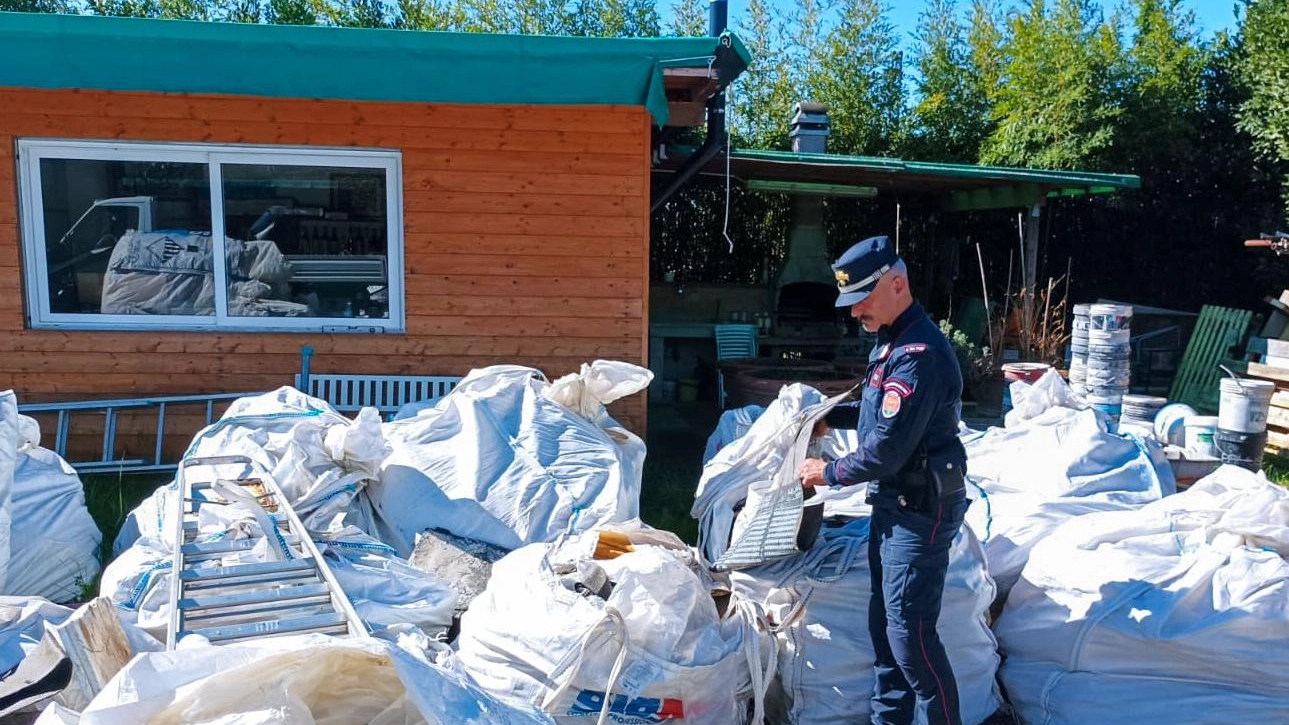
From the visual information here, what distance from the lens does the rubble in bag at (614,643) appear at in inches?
109

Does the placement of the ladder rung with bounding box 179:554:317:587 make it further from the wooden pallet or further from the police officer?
the wooden pallet

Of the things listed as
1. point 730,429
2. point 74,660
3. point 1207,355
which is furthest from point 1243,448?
point 74,660

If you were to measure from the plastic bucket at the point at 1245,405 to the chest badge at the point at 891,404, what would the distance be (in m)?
3.01

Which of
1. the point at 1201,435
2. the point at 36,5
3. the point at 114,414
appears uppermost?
the point at 36,5

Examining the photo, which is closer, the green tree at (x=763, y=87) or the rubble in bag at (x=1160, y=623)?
the rubble in bag at (x=1160, y=623)

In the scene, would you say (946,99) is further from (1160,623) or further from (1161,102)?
(1160,623)

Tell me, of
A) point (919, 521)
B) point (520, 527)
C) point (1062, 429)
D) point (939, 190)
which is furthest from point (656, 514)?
point (939, 190)

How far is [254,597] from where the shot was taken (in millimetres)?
2645

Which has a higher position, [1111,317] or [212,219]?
[212,219]

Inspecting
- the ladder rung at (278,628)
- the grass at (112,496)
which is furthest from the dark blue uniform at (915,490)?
the grass at (112,496)

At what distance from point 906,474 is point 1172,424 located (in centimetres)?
317

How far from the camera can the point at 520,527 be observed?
13.9ft

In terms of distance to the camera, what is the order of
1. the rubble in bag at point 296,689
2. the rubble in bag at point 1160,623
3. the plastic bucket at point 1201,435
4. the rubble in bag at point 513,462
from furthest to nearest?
the plastic bucket at point 1201,435, the rubble in bag at point 513,462, the rubble in bag at point 1160,623, the rubble in bag at point 296,689

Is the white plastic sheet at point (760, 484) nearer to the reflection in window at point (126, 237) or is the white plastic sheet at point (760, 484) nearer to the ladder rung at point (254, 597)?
the ladder rung at point (254, 597)
